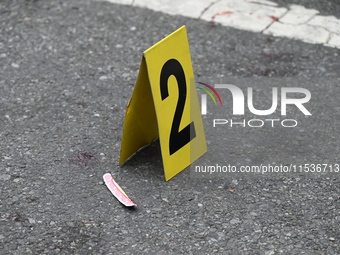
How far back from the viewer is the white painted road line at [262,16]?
538 cm

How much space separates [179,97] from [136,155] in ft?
1.61

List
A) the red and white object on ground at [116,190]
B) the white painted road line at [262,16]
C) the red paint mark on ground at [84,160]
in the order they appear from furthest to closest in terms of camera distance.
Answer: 1. the white painted road line at [262,16]
2. the red paint mark on ground at [84,160]
3. the red and white object on ground at [116,190]

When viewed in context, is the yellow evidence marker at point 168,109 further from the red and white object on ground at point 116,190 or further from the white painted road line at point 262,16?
the white painted road line at point 262,16

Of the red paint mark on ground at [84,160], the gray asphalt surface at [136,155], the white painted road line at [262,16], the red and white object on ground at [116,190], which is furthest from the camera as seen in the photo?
the white painted road line at [262,16]

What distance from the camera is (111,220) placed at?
3.53 m

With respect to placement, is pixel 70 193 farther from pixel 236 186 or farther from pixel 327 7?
pixel 327 7

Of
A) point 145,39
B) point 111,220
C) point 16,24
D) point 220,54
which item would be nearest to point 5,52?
point 16,24

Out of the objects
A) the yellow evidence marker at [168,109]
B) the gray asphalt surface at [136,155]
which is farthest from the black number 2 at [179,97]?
the gray asphalt surface at [136,155]

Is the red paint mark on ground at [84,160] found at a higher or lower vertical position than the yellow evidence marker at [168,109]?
lower

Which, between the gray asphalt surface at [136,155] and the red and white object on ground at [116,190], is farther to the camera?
the red and white object on ground at [116,190]

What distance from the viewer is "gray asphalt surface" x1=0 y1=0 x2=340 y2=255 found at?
343 centimetres

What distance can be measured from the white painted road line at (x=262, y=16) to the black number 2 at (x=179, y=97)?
180 centimetres

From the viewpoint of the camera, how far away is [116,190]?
3738 millimetres

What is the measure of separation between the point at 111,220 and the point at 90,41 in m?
2.22
